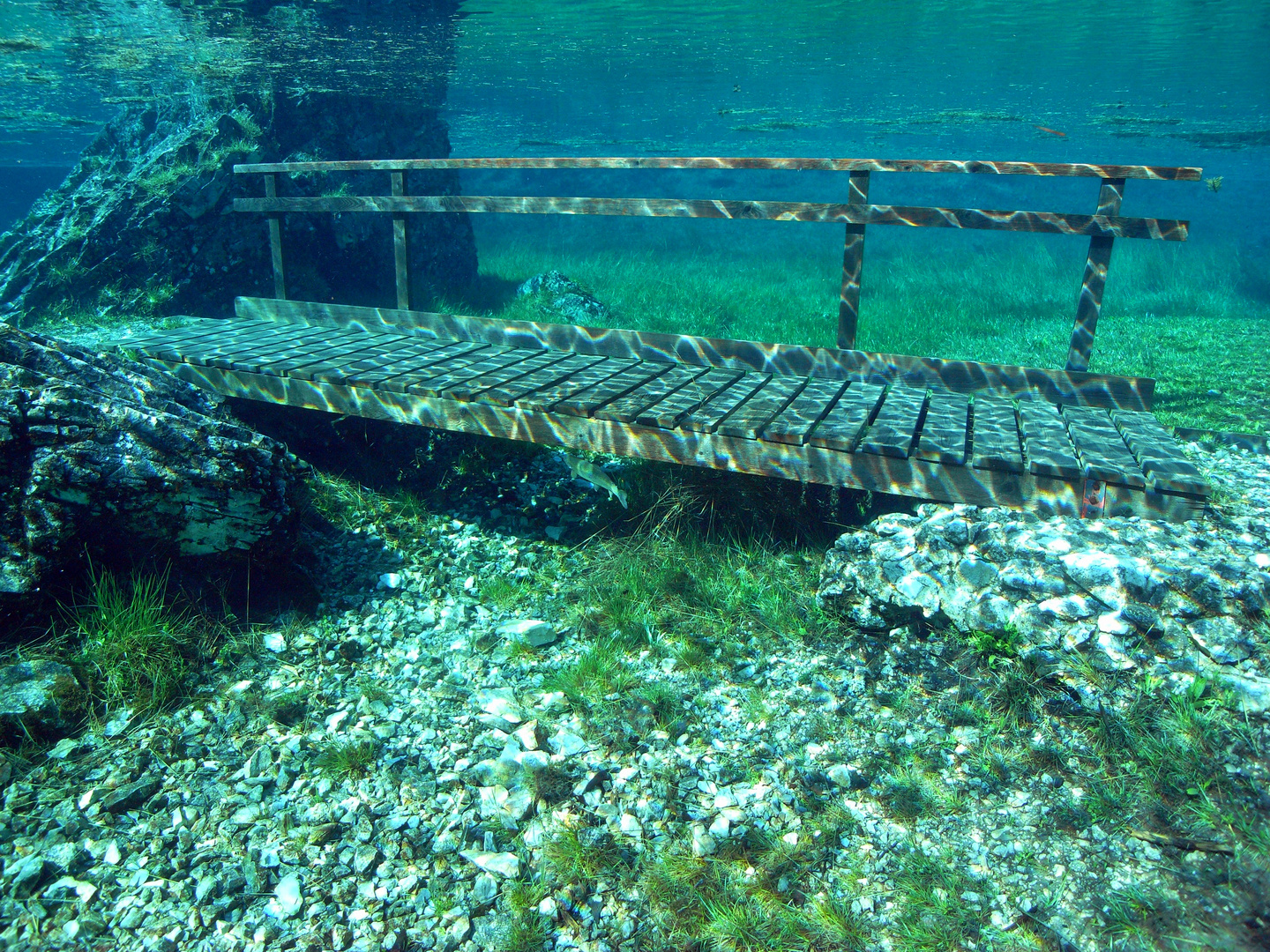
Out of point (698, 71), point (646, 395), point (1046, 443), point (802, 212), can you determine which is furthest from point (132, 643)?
point (698, 71)

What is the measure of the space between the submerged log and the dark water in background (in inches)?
416

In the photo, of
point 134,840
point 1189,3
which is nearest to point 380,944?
point 134,840

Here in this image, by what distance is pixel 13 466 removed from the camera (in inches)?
143

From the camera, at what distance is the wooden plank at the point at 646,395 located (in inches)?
181

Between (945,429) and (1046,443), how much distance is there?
55 cm

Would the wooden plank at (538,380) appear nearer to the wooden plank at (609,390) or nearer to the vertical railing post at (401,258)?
the wooden plank at (609,390)

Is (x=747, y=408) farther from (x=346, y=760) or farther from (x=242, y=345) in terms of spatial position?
(x=242, y=345)

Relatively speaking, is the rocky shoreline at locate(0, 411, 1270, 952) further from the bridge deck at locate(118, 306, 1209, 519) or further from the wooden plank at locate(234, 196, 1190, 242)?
the wooden plank at locate(234, 196, 1190, 242)

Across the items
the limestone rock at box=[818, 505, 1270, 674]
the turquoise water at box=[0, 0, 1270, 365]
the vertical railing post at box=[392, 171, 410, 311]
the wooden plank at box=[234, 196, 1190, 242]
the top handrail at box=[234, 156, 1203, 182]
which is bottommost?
the limestone rock at box=[818, 505, 1270, 674]

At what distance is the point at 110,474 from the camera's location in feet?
12.5

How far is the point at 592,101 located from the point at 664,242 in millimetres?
6268

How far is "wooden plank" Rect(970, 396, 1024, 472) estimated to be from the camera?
12.9ft

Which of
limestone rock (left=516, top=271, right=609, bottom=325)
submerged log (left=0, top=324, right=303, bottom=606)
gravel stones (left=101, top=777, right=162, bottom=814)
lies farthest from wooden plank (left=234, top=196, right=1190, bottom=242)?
limestone rock (left=516, top=271, right=609, bottom=325)

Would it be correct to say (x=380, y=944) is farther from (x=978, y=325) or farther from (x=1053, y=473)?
(x=978, y=325)
